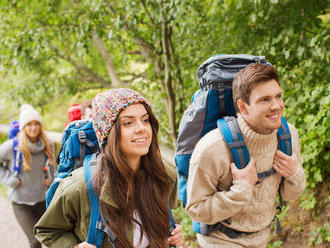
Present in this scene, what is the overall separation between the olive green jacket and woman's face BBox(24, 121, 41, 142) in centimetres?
216

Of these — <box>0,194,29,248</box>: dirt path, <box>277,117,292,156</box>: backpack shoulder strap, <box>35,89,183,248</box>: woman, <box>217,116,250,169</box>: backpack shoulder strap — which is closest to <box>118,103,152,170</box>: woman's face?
<box>35,89,183,248</box>: woman

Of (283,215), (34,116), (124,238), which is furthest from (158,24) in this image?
(124,238)

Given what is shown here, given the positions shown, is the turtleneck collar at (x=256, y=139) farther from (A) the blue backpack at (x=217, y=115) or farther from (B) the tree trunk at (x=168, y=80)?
(B) the tree trunk at (x=168, y=80)

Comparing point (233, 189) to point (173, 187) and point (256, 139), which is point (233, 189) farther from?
point (173, 187)

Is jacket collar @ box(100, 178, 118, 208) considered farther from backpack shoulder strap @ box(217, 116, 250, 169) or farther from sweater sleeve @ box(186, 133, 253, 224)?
backpack shoulder strap @ box(217, 116, 250, 169)

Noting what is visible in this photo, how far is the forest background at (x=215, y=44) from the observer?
3986mm

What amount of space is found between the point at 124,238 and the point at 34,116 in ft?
8.65

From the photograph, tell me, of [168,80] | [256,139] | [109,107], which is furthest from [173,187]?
[168,80]

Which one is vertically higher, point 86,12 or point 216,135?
point 86,12

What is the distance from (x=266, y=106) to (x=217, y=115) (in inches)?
15.8

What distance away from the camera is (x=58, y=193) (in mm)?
1905

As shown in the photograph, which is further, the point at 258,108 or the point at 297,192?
the point at 297,192

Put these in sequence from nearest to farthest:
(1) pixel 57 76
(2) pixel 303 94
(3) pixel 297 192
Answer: (3) pixel 297 192 → (2) pixel 303 94 → (1) pixel 57 76

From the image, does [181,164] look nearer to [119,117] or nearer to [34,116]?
[119,117]
